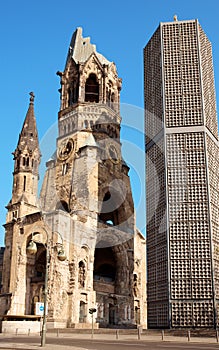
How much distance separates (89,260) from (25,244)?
23.9 ft

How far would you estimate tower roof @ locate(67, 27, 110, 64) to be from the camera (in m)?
63.0

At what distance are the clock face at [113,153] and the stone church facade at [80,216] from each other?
211 mm

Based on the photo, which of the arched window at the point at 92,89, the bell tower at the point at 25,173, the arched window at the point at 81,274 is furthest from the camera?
the arched window at the point at 92,89

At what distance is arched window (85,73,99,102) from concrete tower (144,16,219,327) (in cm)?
1595

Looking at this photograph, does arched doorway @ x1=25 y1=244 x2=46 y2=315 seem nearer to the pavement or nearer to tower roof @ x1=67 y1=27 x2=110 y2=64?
the pavement

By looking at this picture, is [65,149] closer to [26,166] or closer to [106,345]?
[26,166]

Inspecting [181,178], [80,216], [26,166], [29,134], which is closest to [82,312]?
[80,216]

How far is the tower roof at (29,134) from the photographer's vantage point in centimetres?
5597

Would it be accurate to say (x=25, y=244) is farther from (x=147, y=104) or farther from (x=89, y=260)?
(x=147, y=104)

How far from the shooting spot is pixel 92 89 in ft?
206

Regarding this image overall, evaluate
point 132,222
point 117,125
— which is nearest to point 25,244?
point 132,222

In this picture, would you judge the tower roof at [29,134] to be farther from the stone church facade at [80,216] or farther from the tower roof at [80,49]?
the tower roof at [80,49]

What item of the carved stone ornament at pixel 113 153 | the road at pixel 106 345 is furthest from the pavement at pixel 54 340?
the carved stone ornament at pixel 113 153

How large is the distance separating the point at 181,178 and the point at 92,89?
90.8 feet
